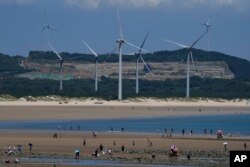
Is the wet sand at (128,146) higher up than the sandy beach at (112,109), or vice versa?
the sandy beach at (112,109)

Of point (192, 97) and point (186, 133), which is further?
point (192, 97)

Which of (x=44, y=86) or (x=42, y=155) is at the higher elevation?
(x=44, y=86)

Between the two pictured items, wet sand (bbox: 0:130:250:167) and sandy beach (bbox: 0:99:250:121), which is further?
sandy beach (bbox: 0:99:250:121)

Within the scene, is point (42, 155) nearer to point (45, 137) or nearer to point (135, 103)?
point (45, 137)

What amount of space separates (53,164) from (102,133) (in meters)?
23.6

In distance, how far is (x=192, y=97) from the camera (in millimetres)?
146250

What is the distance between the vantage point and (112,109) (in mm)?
111875

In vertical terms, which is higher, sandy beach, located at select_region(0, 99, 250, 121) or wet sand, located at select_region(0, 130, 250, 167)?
sandy beach, located at select_region(0, 99, 250, 121)

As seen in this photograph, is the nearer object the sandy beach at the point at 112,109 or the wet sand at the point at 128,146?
the wet sand at the point at 128,146

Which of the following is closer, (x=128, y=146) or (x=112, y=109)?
(x=128, y=146)

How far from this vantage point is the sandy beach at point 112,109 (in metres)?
93.2

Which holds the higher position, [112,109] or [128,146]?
[112,109]

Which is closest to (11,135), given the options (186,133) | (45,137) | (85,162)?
(45,137)

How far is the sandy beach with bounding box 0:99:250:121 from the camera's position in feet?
306
